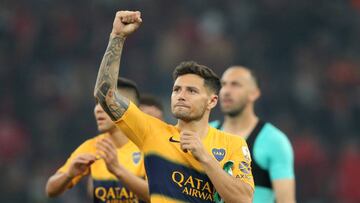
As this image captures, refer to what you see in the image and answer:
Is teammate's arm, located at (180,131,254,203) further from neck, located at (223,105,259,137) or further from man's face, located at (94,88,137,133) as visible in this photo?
neck, located at (223,105,259,137)

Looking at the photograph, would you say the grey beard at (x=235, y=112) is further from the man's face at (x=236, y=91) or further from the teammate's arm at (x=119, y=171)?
→ the teammate's arm at (x=119, y=171)

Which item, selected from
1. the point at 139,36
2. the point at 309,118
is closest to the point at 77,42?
the point at 139,36

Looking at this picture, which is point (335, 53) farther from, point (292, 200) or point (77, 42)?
point (292, 200)

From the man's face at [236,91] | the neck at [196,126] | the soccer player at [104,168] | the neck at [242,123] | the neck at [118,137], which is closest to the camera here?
the neck at [196,126]

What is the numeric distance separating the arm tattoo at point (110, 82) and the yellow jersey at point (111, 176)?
1564 millimetres

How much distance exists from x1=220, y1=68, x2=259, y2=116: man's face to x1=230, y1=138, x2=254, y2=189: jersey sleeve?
232 centimetres

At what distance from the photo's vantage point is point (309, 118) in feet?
A: 52.7

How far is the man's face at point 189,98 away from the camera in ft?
20.9

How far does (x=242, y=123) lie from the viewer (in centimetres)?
888

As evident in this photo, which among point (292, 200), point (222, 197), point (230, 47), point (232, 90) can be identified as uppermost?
point (230, 47)

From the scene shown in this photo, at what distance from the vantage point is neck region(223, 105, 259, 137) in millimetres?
8820

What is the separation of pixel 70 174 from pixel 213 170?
1.65m

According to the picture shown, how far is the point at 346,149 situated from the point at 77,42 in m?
4.88

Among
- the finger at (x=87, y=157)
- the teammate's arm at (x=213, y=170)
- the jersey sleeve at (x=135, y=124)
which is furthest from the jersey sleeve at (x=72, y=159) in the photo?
the teammate's arm at (x=213, y=170)
